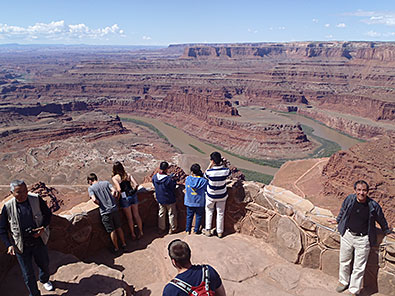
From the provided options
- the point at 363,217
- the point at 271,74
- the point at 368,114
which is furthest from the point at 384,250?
the point at 271,74

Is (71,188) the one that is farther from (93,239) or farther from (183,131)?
(183,131)

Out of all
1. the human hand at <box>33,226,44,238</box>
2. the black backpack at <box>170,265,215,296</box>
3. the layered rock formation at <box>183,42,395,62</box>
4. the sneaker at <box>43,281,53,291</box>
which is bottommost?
the sneaker at <box>43,281,53,291</box>

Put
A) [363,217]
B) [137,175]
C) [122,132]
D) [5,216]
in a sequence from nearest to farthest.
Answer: [5,216], [363,217], [137,175], [122,132]

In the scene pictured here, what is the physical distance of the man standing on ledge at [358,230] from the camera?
169 inches

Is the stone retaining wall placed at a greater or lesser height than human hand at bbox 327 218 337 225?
lesser

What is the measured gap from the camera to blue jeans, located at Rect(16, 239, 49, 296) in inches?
156

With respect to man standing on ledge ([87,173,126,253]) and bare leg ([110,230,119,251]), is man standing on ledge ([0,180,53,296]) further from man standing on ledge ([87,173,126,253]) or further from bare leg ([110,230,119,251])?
bare leg ([110,230,119,251])

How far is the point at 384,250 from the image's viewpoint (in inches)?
170

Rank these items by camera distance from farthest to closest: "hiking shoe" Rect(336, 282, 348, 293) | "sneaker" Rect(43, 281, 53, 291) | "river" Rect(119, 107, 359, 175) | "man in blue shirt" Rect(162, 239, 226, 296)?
1. "river" Rect(119, 107, 359, 175)
2. "hiking shoe" Rect(336, 282, 348, 293)
3. "sneaker" Rect(43, 281, 53, 291)
4. "man in blue shirt" Rect(162, 239, 226, 296)

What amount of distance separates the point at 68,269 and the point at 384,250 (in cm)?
474

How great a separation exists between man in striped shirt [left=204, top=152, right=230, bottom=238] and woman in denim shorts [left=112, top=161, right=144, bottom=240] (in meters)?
1.43

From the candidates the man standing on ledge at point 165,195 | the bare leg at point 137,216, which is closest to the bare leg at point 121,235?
the bare leg at point 137,216

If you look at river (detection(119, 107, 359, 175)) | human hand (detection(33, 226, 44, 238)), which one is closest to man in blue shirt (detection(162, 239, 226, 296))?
human hand (detection(33, 226, 44, 238))

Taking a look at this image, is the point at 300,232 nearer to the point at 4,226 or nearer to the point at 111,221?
the point at 111,221
